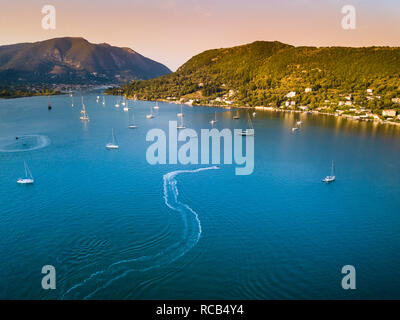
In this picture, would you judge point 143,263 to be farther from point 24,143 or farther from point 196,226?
point 24,143

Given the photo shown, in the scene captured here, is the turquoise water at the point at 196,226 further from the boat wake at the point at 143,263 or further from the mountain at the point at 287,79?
the mountain at the point at 287,79

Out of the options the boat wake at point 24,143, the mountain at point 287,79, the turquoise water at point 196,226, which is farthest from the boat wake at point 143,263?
the mountain at point 287,79

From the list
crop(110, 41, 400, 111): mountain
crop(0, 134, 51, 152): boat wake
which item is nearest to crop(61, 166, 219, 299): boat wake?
crop(0, 134, 51, 152): boat wake

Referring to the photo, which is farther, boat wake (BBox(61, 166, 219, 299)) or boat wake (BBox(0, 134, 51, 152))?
boat wake (BBox(0, 134, 51, 152))

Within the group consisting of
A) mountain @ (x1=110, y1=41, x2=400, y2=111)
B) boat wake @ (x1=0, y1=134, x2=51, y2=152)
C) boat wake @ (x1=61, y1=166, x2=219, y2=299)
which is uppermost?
mountain @ (x1=110, y1=41, x2=400, y2=111)

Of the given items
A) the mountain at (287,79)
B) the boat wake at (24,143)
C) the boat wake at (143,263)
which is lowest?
the boat wake at (143,263)

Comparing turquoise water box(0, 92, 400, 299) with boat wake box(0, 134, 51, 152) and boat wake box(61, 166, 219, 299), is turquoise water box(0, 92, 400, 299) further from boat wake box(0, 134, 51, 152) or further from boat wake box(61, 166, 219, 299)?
boat wake box(0, 134, 51, 152)

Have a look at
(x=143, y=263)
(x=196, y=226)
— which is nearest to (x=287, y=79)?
(x=196, y=226)

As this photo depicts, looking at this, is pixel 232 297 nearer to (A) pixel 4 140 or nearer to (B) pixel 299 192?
(B) pixel 299 192
